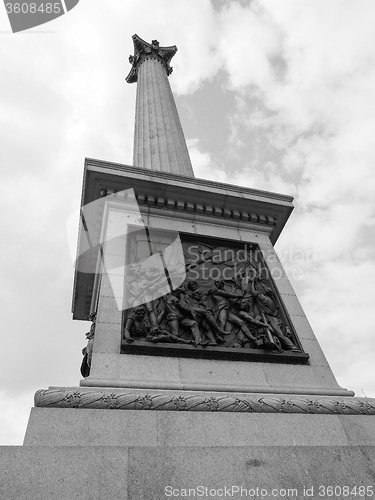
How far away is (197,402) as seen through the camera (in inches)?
248

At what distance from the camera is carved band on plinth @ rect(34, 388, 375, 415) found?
19.5 feet

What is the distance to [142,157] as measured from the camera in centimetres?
1521

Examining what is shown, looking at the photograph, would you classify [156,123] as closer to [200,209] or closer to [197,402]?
[200,209]

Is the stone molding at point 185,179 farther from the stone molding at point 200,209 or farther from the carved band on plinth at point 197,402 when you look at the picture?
the carved band on plinth at point 197,402

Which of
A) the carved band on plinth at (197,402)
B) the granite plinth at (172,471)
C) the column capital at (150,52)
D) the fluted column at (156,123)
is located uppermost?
the column capital at (150,52)

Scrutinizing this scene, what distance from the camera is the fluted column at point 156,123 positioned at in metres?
14.9

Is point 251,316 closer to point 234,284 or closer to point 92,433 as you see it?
point 234,284

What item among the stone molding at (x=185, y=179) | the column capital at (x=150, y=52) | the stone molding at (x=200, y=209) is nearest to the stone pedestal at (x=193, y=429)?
the stone molding at (x=200, y=209)

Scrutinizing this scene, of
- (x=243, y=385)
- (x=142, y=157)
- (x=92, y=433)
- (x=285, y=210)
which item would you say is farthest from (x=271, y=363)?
(x=142, y=157)

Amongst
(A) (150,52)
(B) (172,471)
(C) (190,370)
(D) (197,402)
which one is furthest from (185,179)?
(A) (150,52)

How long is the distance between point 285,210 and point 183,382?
6.82 m

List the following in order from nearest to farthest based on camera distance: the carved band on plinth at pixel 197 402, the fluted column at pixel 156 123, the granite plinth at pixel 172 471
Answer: the granite plinth at pixel 172 471
the carved band on plinth at pixel 197 402
the fluted column at pixel 156 123

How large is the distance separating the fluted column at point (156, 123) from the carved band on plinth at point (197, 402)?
942 centimetres

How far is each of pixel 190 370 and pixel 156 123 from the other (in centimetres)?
1242
